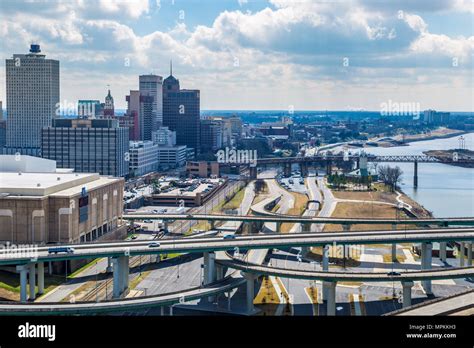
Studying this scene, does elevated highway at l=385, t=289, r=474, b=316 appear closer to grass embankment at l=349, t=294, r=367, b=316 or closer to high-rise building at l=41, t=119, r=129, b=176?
grass embankment at l=349, t=294, r=367, b=316

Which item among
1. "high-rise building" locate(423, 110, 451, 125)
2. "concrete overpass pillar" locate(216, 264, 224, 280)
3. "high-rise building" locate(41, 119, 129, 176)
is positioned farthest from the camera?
"high-rise building" locate(423, 110, 451, 125)

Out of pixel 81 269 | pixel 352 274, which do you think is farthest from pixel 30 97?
pixel 352 274

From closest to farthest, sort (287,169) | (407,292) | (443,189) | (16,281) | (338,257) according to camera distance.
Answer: (407,292), (16,281), (338,257), (443,189), (287,169)

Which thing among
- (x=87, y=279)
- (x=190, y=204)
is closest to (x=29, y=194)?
(x=87, y=279)

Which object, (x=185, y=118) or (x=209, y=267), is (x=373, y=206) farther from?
(x=185, y=118)

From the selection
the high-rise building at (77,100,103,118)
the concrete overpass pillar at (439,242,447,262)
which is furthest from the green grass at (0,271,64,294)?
the high-rise building at (77,100,103,118)
